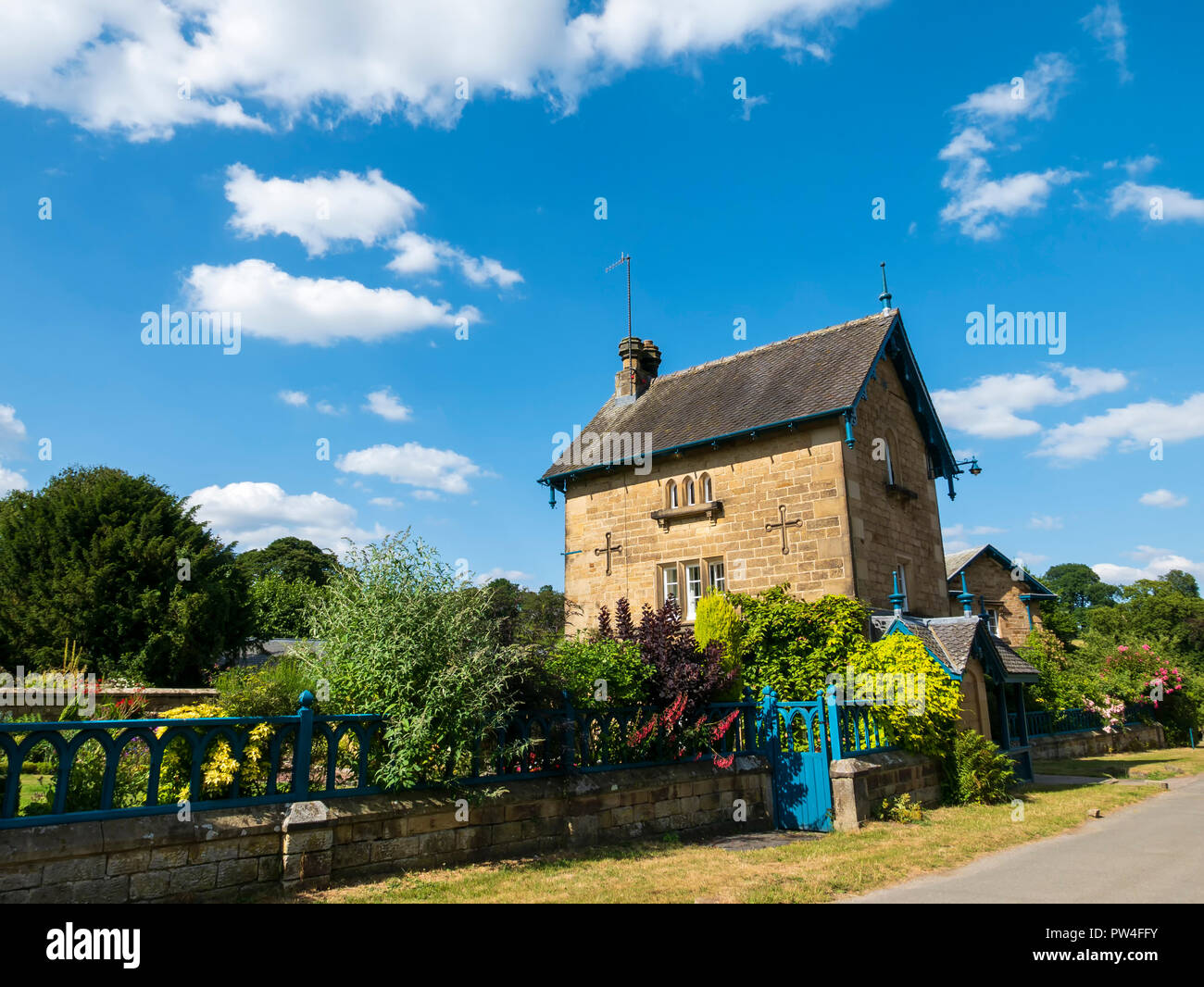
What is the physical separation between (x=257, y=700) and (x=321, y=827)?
1634 millimetres

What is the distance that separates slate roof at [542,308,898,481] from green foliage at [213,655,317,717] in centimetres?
1202

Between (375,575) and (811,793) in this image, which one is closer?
(375,575)

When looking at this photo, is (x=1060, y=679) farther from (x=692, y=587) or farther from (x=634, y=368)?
(x=634, y=368)

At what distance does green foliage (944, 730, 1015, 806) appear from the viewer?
12797 mm

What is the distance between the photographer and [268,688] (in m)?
8.06

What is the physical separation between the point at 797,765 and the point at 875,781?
1208 millimetres

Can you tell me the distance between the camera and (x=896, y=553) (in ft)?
59.9

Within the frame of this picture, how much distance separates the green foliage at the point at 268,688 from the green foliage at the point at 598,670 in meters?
2.81

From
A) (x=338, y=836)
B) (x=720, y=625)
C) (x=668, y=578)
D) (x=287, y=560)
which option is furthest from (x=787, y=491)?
(x=287, y=560)

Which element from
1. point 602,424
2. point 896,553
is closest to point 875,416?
point 896,553

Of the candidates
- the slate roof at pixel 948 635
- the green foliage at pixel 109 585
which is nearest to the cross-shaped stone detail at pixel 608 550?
the slate roof at pixel 948 635

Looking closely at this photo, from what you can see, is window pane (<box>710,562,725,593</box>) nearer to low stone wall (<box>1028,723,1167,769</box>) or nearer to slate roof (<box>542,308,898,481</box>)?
slate roof (<box>542,308,898,481</box>)

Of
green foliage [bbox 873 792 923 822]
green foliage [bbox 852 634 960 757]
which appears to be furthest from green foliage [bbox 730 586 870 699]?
green foliage [bbox 873 792 923 822]
